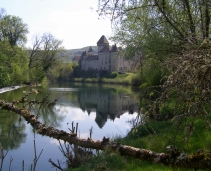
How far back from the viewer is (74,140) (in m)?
3.39

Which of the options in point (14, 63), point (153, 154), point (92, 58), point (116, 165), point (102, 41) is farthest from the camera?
point (92, 58)

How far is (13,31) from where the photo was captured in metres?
42.7

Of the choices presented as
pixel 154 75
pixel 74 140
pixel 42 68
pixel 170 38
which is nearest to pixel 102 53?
pixel 42 68

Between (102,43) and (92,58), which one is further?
(92,58)

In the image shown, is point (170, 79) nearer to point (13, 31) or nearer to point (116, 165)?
point (116, 165)

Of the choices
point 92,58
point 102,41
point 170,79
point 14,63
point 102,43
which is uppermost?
point 102,41

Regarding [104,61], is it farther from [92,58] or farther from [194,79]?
[194,79]

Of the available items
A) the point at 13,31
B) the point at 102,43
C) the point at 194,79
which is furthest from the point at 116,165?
the point at 102,43

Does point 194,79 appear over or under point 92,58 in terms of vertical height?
under

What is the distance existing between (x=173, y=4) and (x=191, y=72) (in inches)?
344

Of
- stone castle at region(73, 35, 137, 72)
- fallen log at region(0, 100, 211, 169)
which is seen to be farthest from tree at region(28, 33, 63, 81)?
fallen log at region(0, 100, 211, 169)

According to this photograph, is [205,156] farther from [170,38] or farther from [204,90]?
[170,38]

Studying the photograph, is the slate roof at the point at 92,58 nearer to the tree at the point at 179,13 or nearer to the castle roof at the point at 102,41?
the castle roof at the point at 102,41

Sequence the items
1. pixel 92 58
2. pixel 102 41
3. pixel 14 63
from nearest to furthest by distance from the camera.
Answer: pixel 14 63 < pixel 102 41 < pixel 92 58
